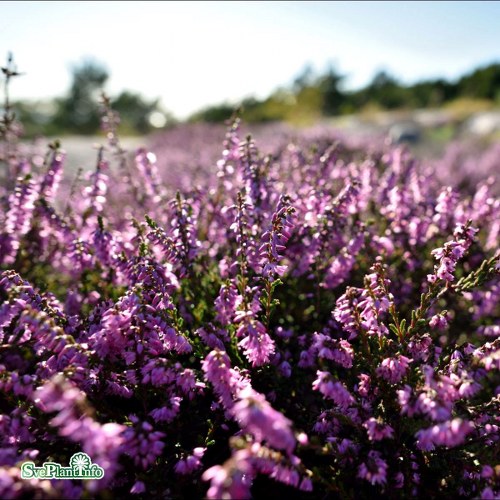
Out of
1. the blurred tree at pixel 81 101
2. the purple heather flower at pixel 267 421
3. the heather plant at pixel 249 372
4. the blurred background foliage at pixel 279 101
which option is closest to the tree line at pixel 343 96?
the blurred background foliage at pixel 279 101

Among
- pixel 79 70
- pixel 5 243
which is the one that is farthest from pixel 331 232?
pixel 79 70

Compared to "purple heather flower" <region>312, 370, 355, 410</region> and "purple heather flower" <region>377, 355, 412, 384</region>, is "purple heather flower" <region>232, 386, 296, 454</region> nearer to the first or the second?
"purple heather flower" <region>312, 370, 355, 410</region>

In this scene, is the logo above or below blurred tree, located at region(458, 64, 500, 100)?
below

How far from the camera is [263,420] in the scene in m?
1.51

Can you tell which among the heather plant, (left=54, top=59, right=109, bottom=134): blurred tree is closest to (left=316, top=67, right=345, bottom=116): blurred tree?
(left=54, top=59, right=109, bottom=134): blurred tree

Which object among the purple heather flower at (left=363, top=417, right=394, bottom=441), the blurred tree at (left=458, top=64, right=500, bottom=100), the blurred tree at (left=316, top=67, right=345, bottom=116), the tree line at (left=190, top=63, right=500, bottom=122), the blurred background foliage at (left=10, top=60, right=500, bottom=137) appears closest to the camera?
the purple heather flower at (left=363, top=417, right=394, bottom=441)

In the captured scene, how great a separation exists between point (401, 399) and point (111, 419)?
148 cm

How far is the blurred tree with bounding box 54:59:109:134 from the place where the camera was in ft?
154

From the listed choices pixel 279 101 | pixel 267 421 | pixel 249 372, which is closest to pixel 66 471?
pixel 249 372

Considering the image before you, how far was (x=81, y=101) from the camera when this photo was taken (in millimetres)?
49594

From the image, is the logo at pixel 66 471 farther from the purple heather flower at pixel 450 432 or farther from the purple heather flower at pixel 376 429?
the purple heather flower at pixel 450 432

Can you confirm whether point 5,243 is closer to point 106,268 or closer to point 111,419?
point 106,268

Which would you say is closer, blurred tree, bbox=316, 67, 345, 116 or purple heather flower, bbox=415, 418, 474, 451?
purple heather flower, bbox=415, 418, 474, 451

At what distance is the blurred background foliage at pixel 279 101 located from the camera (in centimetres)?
4216
